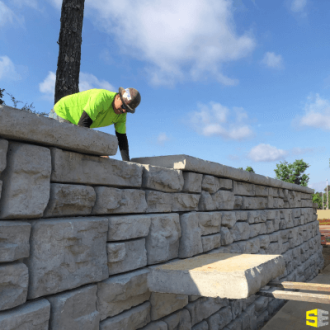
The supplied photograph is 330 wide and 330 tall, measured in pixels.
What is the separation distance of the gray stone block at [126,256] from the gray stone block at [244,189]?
2.12 metres

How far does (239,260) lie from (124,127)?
1962 millimetres

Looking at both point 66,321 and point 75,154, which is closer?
point 66,321

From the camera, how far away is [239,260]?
296 cm

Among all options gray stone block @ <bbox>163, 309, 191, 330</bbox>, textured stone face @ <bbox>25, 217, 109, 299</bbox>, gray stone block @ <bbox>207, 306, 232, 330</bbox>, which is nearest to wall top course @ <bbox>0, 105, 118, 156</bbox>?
textured stone face @ <bbox>25, 217, 109, 299</bbox>

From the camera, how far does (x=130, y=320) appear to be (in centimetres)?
242

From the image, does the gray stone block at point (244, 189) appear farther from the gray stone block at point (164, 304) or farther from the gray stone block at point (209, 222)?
the gray stone block at point (164, 304)

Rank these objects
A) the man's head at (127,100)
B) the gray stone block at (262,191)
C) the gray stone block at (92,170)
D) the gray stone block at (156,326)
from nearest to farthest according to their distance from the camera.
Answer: the gray stone block at (92,170)
the gray stone block at (156,326)
the man's head at (127,100)
the gray stone block at (262,191)

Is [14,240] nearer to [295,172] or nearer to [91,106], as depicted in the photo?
[91,106]

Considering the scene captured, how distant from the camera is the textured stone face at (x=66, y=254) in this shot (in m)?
1.84

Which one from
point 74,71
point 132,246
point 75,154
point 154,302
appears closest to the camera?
point 75,154

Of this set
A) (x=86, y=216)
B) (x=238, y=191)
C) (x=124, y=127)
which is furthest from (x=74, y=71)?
(x=86, y=216)

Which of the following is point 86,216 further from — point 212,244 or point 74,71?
point 74,71

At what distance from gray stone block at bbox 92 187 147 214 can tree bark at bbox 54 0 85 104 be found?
11.0 ft

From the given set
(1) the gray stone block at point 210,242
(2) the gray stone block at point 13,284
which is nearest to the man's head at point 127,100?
(1) the gray stone block at point 210,242
